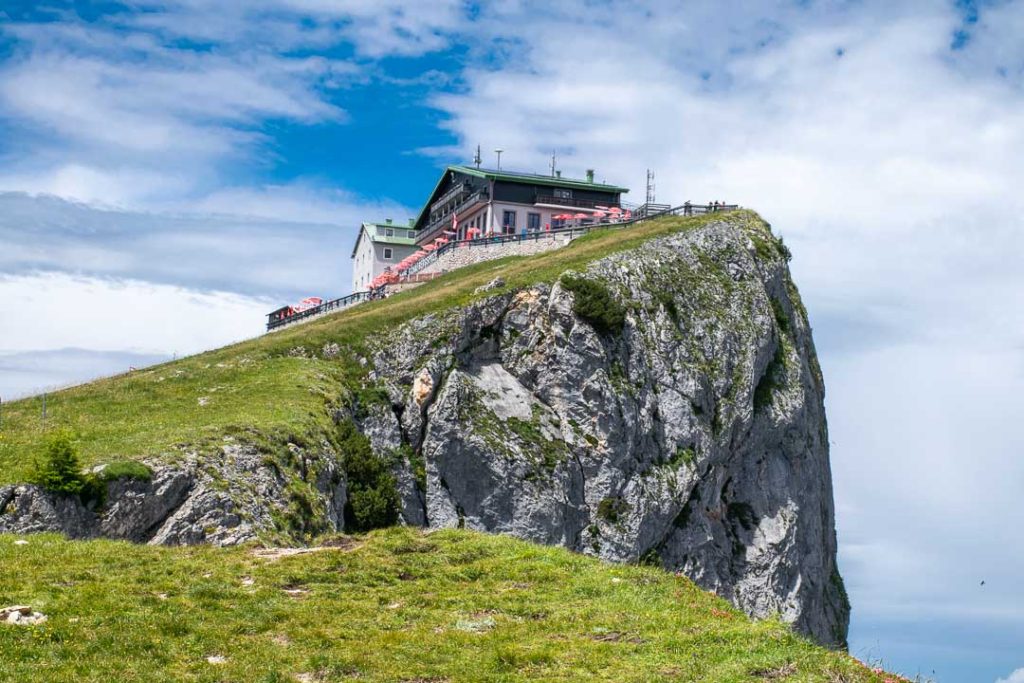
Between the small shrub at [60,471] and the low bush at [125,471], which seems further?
the low bush at [125,471]

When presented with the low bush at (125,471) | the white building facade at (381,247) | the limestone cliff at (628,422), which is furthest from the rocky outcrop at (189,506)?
the white building facade at (381,247)

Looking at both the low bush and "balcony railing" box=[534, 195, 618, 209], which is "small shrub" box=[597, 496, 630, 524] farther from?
"balcony railing" box=[534, 195, 618, 209]

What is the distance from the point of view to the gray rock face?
199ft

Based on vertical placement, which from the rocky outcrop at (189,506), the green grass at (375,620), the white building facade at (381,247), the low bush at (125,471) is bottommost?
the green grass at (375,620)

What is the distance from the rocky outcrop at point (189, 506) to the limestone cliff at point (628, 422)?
318cm

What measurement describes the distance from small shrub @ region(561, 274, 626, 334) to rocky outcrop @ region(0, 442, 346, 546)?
28.4 metres

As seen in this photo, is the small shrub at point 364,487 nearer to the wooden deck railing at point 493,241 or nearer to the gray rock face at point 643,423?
the gray rock face at point 643,423

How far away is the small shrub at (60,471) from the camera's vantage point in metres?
36.2

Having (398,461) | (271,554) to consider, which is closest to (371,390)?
(398,461)

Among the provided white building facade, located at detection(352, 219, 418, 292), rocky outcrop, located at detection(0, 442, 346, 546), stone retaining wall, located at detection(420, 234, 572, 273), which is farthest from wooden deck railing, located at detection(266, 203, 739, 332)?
rocky outcrop, located at detection(0, 442, 346, 546)

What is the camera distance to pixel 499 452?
60.6m

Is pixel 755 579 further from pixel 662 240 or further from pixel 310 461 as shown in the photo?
pixel 310 461

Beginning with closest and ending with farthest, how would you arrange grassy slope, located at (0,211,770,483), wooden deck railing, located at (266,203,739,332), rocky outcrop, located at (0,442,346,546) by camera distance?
rocky outcrop, located at (0,442,346,546) → grassy slope, located at (0,211,770,483) → wooden deck railing, located at (266,203,739,332)

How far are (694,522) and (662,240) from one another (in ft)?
73.1
